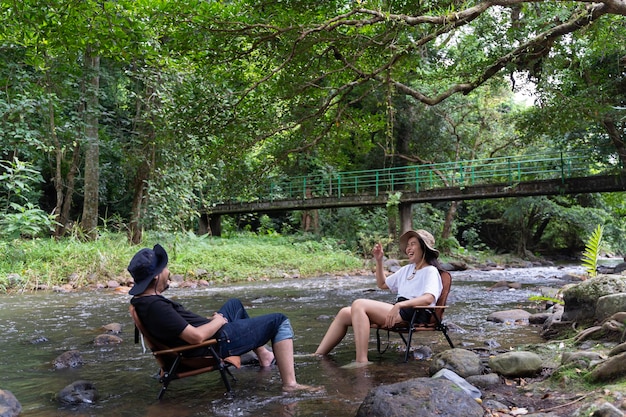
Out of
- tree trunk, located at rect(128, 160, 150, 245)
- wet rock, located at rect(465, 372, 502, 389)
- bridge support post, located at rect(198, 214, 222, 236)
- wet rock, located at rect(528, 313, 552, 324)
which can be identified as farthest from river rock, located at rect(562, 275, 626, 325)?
bridge support post, located at rect(198, 214, 222, 236)

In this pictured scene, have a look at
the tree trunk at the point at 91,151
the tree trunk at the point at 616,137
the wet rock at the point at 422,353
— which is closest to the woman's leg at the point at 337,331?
the wet rock at the point at 422,353

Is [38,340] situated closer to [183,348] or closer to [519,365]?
[183,348]

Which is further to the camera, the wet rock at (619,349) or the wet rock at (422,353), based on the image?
the wet rock at (422,353)

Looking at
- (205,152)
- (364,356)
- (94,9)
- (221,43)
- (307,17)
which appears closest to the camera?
(364,356)

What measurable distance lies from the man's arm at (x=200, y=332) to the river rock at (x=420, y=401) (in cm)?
117

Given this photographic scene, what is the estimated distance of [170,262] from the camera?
14.3m

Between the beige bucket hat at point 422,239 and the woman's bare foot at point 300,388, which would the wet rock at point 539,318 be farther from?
the woman's bare foot at point 300,388

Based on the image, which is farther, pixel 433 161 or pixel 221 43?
pixel 433 161

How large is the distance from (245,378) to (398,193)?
15.7 metres

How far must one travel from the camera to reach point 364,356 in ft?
15.3

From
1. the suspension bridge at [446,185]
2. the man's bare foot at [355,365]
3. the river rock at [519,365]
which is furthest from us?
the suspension bridge at [446,185]

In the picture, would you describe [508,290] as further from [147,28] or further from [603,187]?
[147,28]

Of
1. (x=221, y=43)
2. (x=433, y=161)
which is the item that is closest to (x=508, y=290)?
(x=221, y=43)

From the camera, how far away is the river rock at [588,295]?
520 cm
